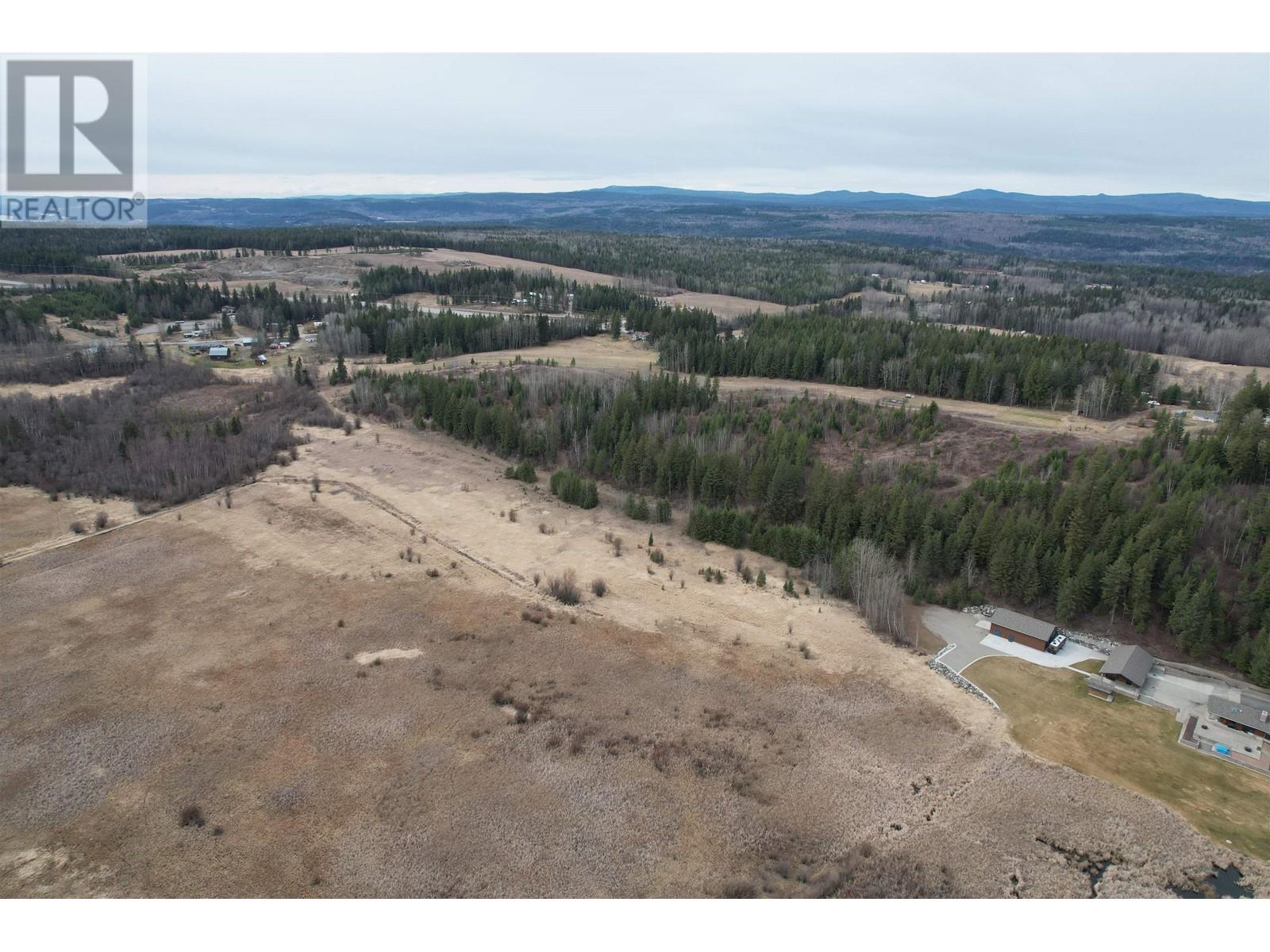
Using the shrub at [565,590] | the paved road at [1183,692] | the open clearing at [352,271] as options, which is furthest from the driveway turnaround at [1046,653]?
the open clearing at [352,271]

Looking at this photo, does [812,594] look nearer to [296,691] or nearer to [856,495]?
[856,495]

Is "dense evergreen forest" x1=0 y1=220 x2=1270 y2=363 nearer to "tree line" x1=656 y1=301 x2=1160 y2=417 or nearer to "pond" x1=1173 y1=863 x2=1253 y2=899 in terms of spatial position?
"tree line" x1=656 y1=301 x2=1160 y2=417

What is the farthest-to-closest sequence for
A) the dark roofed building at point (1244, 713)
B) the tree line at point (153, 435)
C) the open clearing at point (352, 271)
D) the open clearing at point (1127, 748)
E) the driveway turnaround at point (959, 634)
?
the open clearing at point (352, 271) → the tree line at point (153, 435) → the driveway turnaround at point (959, 634) → the dark roofed building at point (1244, 713) → the open clearing at point (1127, 748)

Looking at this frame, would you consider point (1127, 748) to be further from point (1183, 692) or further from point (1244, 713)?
point (1183, 692)

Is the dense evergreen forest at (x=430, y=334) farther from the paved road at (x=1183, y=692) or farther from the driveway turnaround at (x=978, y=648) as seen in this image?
Answer: the paved road at (x=1183, y=692)

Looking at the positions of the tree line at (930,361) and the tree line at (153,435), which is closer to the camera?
the tree line at (153,435)

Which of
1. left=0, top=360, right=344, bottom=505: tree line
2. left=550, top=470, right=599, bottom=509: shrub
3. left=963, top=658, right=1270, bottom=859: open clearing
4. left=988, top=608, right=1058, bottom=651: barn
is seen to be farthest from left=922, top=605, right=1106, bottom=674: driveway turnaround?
left=0, top=360, right=344, bottom=505: tree line

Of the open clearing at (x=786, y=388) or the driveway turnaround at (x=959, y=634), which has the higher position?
the open clearing at (x=786, y=388)
